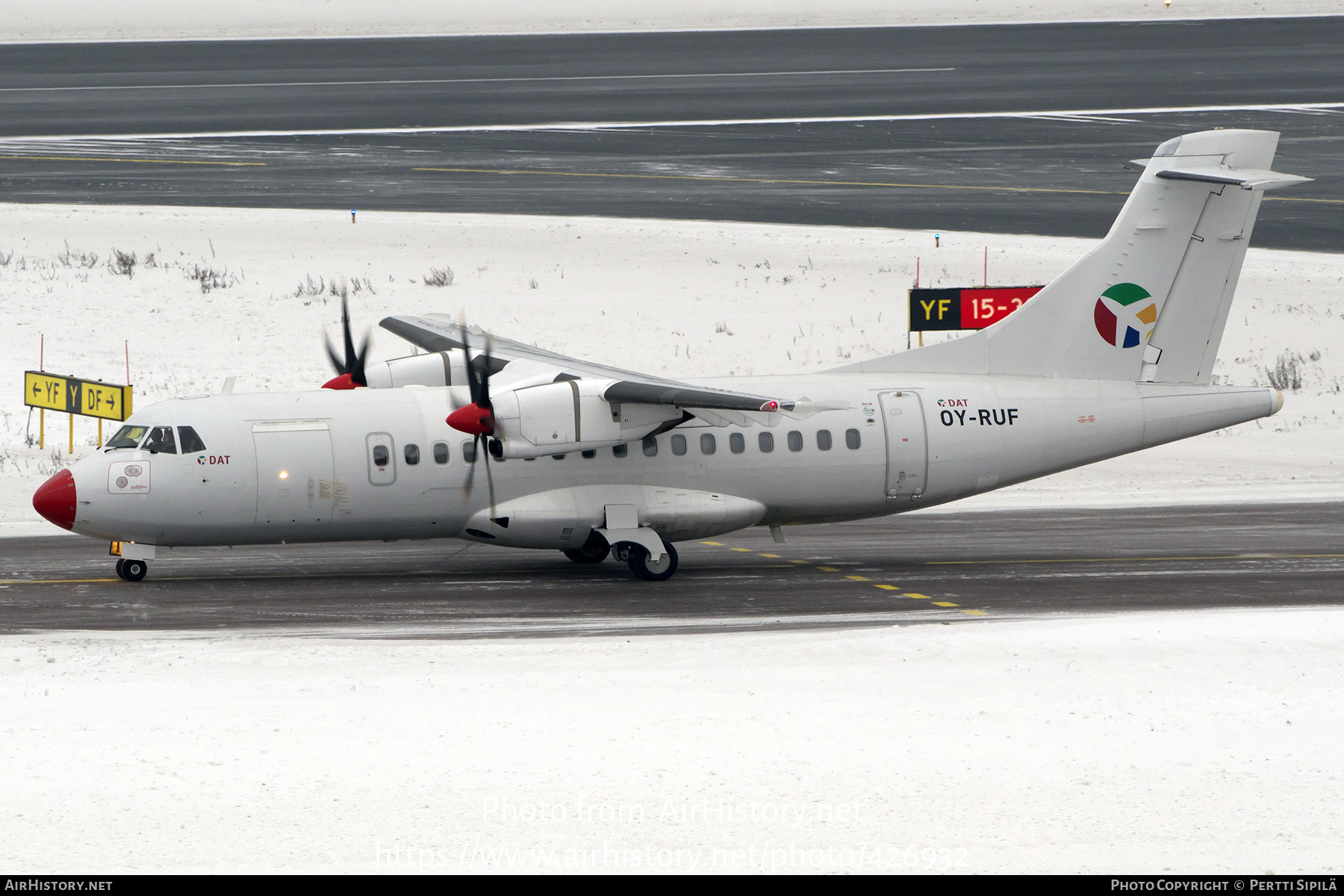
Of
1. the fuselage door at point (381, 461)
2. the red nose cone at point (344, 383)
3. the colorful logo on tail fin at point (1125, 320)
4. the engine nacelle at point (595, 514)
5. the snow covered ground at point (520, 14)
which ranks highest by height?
the snow covered ground at point (520, 14)

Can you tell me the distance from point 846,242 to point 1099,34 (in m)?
41.2

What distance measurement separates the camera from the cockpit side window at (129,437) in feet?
71.2

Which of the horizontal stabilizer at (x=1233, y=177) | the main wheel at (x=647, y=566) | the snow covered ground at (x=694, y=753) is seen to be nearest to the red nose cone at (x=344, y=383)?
the main wheel at (x=647, y=566)

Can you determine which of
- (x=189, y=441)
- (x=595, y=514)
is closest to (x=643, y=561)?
(x=595, y=514)

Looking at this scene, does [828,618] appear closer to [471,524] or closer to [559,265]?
[471,524]

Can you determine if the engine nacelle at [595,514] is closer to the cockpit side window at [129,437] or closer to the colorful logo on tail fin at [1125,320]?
the cockpit side window at [129,437]

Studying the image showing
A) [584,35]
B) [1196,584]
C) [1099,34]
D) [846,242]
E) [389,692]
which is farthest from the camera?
[584,35]

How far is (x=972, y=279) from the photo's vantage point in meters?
42.0

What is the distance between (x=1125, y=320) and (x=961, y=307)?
1041cm

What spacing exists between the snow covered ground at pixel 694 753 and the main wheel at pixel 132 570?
4039mm

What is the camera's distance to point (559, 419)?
2081 cm

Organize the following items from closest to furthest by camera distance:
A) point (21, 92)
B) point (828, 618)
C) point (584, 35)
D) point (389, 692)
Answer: point (389, 692) < point (828, 618) < point (21, 92) < point (584, 35)

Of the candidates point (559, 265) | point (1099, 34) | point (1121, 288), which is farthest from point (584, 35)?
point (1121, 288)

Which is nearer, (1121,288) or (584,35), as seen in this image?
(1121,288)
